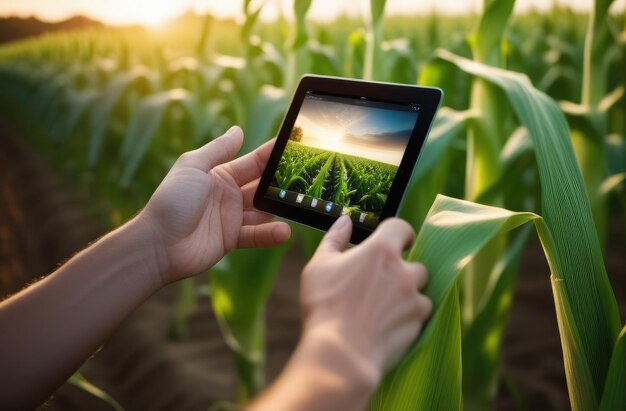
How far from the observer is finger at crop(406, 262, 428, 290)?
0.43 m

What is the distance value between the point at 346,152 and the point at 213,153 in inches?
6.7

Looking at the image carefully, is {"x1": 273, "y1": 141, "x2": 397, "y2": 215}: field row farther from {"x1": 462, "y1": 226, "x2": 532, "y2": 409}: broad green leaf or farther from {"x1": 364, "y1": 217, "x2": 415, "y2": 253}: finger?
{"x1": 462, "y1": 226, "x2": 532, "y2": 409}: broad green leaf

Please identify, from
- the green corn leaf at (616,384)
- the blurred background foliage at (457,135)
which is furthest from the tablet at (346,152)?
the green corn leaf at (616,384)

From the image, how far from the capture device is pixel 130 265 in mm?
612

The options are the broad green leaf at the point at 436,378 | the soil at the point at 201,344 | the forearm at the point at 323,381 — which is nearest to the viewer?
the forearm at the point at 323,381

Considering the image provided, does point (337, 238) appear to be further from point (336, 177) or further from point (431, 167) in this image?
point (431, 167)

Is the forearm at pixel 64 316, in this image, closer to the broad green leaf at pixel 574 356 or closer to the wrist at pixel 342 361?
the wrist at pixel 342 361

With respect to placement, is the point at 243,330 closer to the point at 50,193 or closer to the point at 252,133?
the point at 252,133

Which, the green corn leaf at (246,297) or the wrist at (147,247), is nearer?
the wrist at (147,247)

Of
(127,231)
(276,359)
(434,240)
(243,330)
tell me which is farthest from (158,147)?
(434,240)

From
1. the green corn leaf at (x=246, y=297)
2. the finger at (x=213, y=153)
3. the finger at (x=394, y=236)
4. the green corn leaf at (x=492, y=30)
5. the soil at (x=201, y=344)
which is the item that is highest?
the green corn leaf at (x=492, y=30)

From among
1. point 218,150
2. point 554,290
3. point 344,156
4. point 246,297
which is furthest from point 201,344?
point 554,290

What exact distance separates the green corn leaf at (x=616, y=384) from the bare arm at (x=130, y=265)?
0.36 meters

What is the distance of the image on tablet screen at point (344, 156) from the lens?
58 centimetres
